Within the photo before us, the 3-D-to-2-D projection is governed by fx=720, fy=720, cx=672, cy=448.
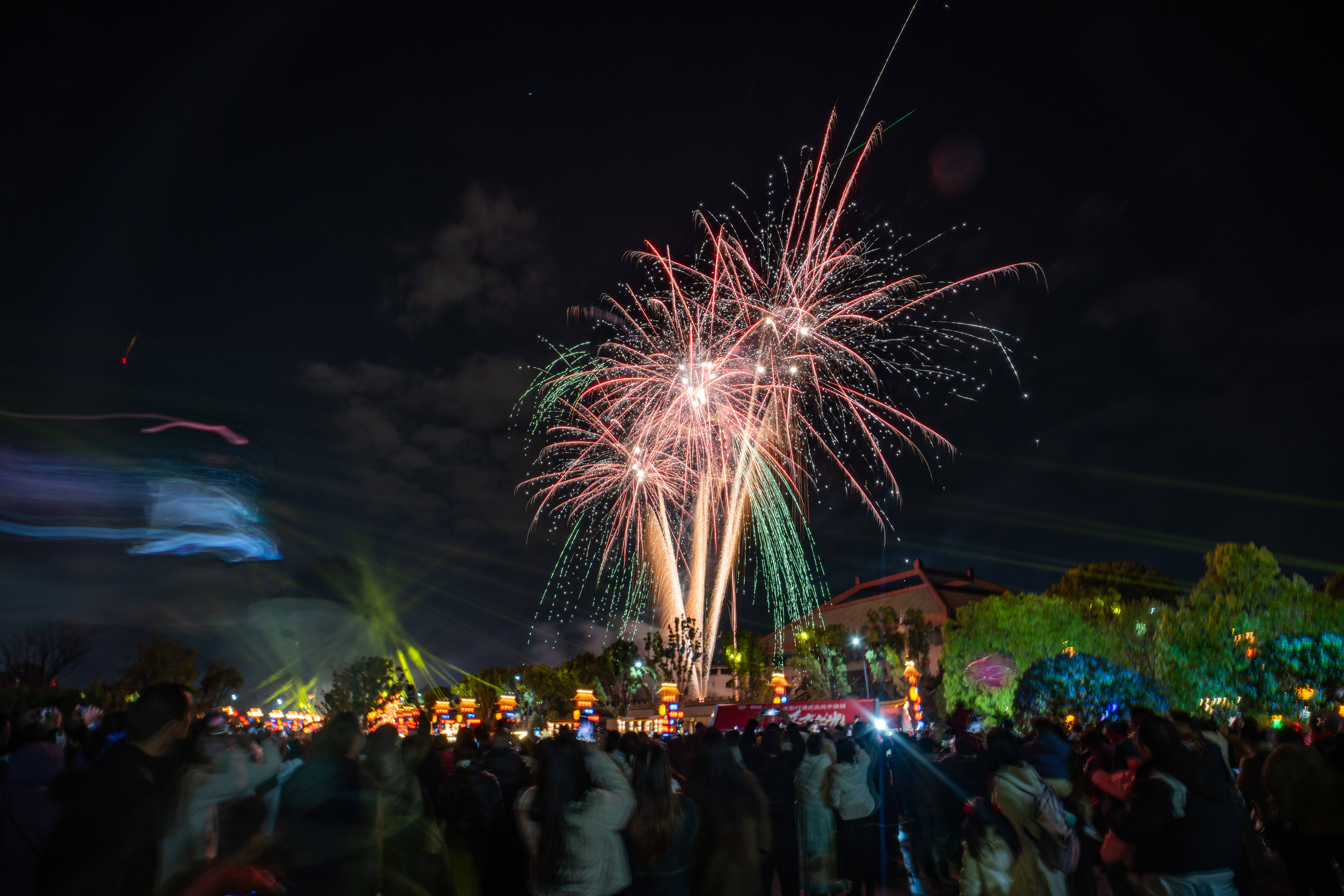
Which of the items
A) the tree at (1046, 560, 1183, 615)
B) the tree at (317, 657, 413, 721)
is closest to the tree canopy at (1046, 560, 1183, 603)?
the tree at (1046, 560, 1183, 615)

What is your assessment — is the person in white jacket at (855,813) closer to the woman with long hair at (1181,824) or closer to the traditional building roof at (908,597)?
the woman with long hair at (1181,824)

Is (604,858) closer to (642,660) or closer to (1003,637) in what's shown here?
(1003,637)

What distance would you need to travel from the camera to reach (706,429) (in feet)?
75.3

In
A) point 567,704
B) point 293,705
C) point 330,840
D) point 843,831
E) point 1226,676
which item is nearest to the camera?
point 330,840

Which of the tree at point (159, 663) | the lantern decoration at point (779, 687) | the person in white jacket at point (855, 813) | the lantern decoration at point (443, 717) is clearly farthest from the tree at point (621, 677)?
the person in white jacket at point (855, 813)

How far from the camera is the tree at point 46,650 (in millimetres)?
54250

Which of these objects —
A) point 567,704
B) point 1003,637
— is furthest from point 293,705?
point 1003,637

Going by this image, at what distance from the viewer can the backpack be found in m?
4.66

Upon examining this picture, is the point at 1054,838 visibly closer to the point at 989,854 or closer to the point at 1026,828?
the point at 1026,828

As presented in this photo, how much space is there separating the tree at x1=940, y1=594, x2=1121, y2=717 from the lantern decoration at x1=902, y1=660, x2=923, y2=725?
585 centimetres

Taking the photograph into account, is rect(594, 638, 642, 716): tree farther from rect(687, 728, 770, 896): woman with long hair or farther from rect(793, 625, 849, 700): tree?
rect(687, 728, 770, 896): woman with long hair

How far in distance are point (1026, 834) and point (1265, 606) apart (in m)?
40.3

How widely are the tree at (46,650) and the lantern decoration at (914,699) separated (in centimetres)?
6060

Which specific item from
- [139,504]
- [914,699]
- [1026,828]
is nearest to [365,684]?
[914,699]
